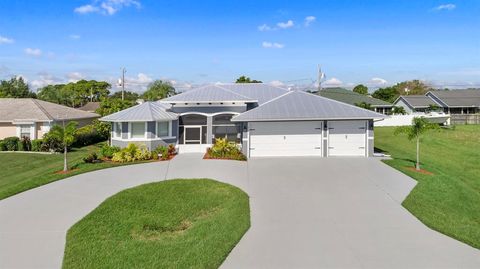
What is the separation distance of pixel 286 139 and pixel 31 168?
47.7ft

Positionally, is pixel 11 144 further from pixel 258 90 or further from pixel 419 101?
pixel 419 101

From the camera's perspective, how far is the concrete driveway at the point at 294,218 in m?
6.54

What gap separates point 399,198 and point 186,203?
7.31 metres

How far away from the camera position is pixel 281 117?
55.4 feet

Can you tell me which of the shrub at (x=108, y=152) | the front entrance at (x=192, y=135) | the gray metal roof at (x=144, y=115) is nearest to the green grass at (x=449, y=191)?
the front entrance at (x=192, y=135)

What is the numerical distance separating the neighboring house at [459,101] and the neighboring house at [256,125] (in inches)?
1626

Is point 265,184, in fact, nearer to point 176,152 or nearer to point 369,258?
point 369,258

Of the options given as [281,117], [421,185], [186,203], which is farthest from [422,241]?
[281,117]

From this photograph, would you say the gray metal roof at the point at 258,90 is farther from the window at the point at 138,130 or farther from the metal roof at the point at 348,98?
the metal roof at the point at 348,98

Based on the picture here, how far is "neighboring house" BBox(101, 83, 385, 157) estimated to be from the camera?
17.2m

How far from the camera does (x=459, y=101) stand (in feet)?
→ 162

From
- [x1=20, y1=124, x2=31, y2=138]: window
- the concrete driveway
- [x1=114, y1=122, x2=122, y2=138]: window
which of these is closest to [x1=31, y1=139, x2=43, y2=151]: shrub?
[x1=20, y1=124, x2=31, y2=138]: window

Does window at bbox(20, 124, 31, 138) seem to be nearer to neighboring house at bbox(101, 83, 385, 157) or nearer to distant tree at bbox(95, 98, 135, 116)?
distant tree at bbox(95, 98, 135, 116)

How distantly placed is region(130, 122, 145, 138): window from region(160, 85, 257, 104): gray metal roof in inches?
84.4
